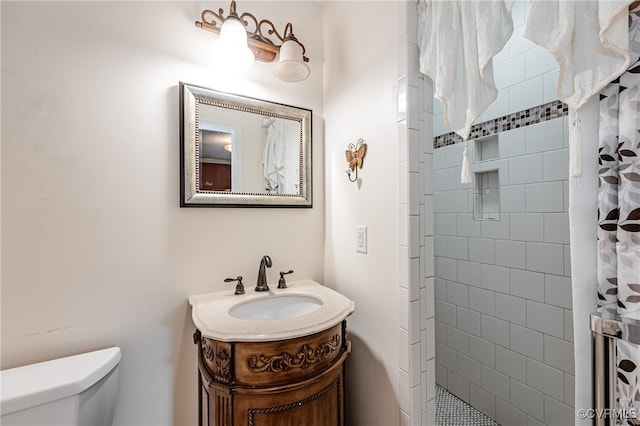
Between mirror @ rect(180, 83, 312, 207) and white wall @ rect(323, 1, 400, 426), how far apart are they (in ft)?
0.62

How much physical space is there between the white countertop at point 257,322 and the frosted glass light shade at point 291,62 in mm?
1056

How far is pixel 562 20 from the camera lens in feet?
2.18

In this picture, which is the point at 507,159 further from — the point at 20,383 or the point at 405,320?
the point at 20,383

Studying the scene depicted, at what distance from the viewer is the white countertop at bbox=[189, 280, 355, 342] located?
0.91 m

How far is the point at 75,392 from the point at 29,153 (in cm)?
84

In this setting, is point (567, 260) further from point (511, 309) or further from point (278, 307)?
point (278, 307)

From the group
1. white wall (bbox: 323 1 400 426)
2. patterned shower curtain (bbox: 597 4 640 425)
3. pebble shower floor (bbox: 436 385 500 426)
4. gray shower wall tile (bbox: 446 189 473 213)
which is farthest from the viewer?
gray shower wall tile (bbox: 446 189 473 213)

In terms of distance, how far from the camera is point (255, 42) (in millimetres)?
1371

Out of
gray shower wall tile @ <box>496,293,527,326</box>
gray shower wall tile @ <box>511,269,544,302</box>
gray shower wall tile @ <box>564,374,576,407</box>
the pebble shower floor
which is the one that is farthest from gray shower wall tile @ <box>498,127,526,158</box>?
the pebble shower floor

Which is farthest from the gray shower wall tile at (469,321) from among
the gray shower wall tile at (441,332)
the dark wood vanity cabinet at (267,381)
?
the dark wood vanity cabinet at (267,381)

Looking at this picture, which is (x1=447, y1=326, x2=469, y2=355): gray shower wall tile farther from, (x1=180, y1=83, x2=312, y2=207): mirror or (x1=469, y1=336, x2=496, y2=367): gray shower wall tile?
(x1=180, y1=83, x2=312, y2=207): mirror

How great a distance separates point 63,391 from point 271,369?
2.09ft

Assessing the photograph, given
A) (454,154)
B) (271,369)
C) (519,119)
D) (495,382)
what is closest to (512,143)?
(519,119)

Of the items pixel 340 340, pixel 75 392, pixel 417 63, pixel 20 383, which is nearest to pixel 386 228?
pixel 340 340
